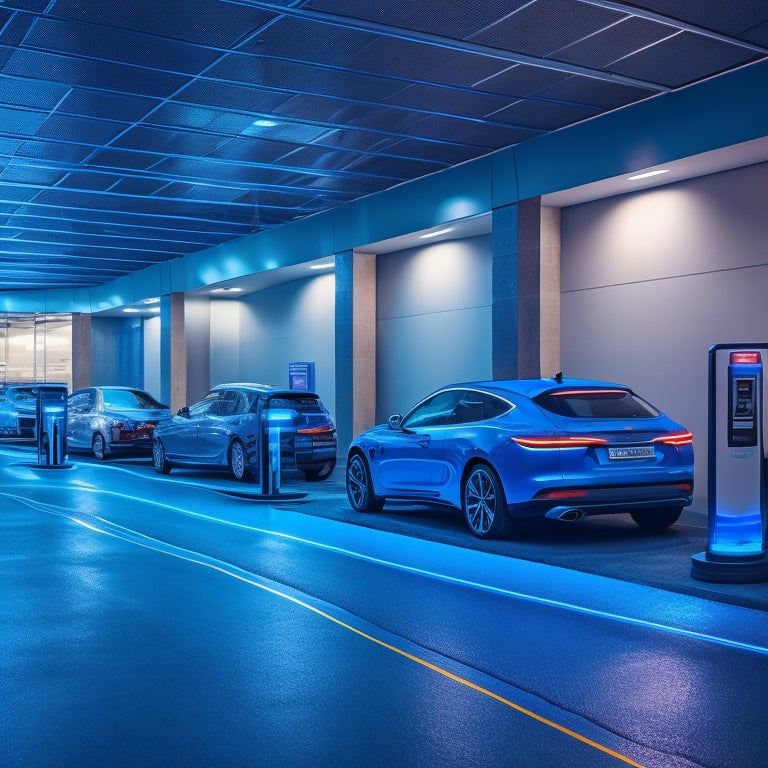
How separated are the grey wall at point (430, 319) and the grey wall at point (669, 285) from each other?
3245 millimetres

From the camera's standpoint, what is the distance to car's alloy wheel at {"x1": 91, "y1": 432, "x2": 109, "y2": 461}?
22.4 m

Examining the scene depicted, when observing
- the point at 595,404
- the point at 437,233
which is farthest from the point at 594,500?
the point at 437,233

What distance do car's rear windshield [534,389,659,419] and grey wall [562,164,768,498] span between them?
4.48 m

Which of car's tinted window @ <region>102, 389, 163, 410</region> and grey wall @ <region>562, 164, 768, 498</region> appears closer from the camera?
grey wall @ <region>562, 164, 768, 498</region>

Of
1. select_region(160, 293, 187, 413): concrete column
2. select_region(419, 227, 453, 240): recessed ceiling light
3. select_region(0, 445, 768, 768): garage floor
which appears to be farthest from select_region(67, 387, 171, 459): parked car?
select_region(0, 445, 768, 768): garage floor

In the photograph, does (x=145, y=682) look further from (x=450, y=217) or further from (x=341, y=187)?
(x=341, y=187)

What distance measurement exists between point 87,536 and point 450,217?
1033 cm

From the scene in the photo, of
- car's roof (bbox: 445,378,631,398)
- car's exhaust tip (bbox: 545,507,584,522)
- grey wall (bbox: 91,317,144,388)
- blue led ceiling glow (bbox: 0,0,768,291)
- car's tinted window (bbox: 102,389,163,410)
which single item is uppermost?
blue led ceiling glow (bbox: 0,0,768,291)

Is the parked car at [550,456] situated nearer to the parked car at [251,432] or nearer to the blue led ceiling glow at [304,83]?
A: the blue led ceiling glow at [304,83]

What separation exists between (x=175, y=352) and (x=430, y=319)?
13.2 meters

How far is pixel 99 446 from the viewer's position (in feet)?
74.4

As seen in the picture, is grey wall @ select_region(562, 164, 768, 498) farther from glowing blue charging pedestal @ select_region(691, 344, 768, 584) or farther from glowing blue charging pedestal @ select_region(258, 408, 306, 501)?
glowing blue charging pedestal @ select_region(691, 344, 768, 584)

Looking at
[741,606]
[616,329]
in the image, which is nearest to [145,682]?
[741,606]

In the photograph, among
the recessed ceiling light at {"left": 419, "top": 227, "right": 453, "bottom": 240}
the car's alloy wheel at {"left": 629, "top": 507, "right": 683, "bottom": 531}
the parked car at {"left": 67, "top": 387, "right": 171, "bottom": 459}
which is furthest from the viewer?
the parked car at {"left": 67, "top": 387, "right": 171, "bottom": 459}
